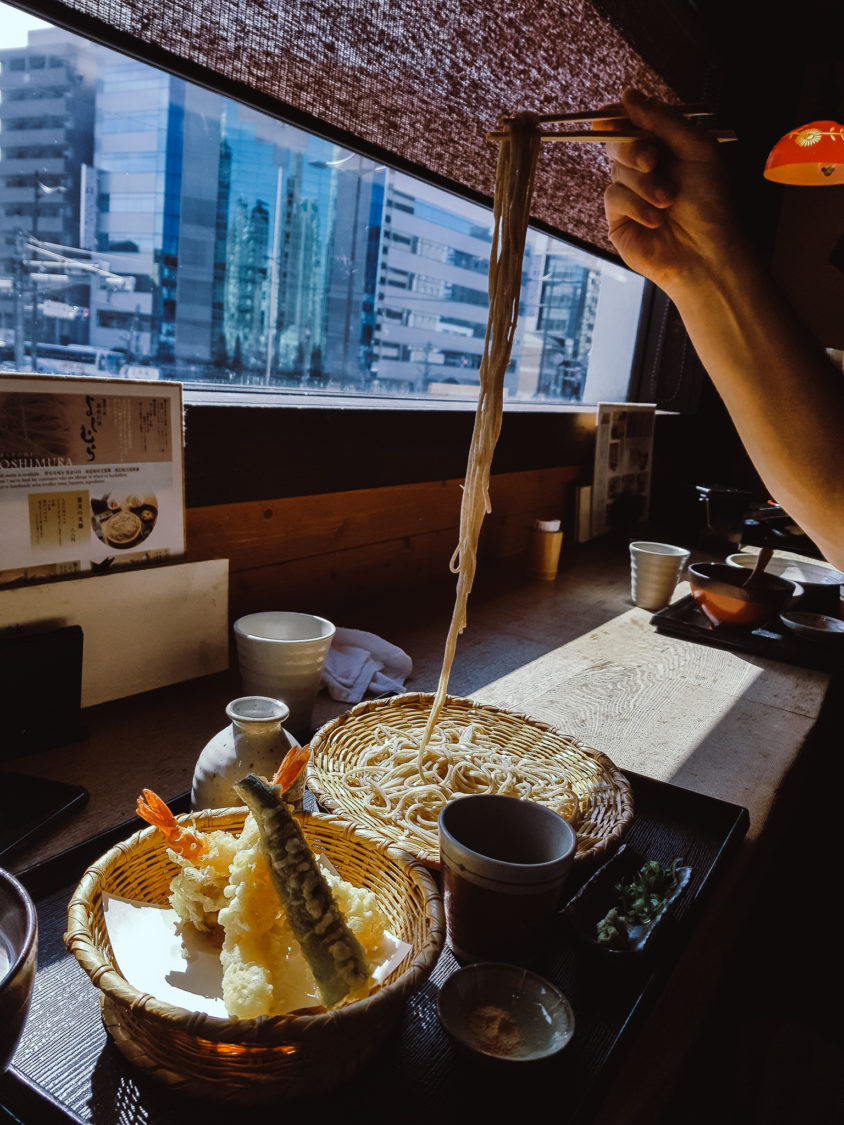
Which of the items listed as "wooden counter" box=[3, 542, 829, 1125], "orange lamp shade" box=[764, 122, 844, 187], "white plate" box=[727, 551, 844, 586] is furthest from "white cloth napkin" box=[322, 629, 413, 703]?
"orange lamp shade" box=[764, 122, 844, 187]

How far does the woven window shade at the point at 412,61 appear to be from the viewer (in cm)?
148

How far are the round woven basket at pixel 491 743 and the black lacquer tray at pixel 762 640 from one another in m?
1.10

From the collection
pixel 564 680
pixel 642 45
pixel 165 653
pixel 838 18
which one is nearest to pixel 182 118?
pixel 165 653

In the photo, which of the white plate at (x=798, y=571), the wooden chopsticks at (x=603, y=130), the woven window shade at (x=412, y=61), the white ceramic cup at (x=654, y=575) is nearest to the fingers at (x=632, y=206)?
the wooden chopsticks at (x=603, y=130)

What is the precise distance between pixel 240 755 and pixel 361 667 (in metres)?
0.75

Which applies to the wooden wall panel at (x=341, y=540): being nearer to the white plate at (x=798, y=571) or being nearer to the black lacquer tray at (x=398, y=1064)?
the white plate at (x=798, y=571)

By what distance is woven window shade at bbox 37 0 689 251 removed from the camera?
148 cm

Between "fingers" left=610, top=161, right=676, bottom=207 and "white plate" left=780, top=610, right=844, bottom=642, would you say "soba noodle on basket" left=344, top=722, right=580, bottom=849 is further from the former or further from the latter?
"white plate" left=780, top=610, right=844, bottom=642

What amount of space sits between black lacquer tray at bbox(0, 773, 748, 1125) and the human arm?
31.0 inches

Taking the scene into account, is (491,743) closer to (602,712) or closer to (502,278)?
(602,712)

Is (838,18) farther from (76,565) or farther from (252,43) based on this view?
(76,565)

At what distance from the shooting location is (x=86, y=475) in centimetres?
152

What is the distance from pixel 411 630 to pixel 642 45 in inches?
101

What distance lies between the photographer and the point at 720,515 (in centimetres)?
378
